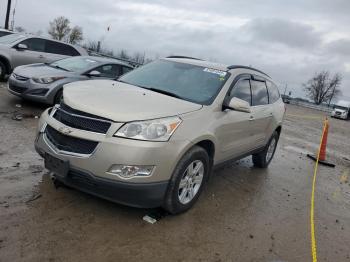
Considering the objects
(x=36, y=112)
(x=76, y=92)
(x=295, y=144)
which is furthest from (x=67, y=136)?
(x=295, y=144)

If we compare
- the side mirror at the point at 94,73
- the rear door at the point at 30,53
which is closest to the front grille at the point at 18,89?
the side mirror at the point at 94,73

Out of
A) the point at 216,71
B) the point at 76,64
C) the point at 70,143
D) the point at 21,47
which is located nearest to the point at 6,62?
the point at 21,47

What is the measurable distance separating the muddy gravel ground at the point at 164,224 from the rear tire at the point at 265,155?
783mm

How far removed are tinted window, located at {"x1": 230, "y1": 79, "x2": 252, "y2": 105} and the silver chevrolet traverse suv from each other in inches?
0.7

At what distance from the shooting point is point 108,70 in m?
10.8

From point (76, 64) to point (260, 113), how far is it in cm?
568

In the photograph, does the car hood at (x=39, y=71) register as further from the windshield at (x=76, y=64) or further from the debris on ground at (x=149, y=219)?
the debris on ground at (x=149, y=219)

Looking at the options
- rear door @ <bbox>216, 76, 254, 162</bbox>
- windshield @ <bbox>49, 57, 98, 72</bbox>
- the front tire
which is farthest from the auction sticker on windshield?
windshield @ <bbox>49, 57, 98, 72</bbox>

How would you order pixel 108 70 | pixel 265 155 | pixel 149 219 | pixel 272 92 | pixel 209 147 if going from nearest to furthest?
pixel 149 219 < pixel 209 147 < pixel 272 92 < pixel 265 155 < pixel 108 70

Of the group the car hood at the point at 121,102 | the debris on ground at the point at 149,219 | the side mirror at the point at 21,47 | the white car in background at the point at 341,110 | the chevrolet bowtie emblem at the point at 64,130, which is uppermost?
the side mirror at the point at 21,47

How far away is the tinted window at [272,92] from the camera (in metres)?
7.45

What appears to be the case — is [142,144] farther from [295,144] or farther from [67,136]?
[295,144]

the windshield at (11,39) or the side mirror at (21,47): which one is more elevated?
the windshield at (11,39)

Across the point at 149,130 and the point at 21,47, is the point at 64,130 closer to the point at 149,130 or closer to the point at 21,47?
the point at 149,130
